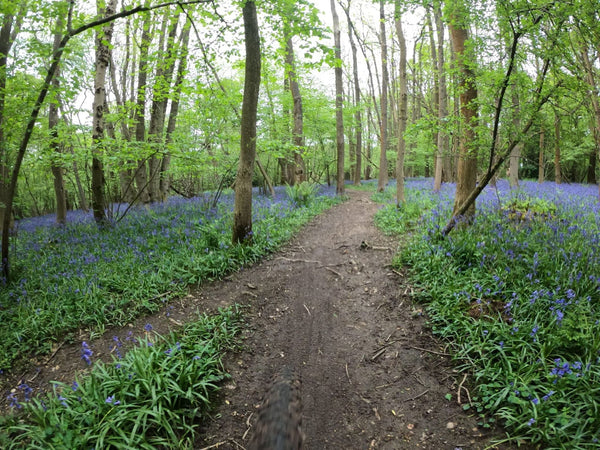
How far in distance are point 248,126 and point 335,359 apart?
444 centimetres

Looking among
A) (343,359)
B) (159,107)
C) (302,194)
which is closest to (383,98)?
(302,194)

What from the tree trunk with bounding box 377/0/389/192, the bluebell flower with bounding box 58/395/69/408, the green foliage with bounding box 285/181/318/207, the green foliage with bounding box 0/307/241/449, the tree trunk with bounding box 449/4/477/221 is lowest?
the green foliage with bounding box 0/307/241/449

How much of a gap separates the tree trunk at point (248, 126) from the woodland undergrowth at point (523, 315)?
10.7 feet

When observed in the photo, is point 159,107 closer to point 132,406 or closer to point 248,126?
point 248,126

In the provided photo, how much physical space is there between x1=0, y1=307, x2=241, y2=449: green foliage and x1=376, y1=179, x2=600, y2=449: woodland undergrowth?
2539mm

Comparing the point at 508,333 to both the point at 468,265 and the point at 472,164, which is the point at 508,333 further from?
the point at 472,164

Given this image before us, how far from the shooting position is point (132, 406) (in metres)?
2.48

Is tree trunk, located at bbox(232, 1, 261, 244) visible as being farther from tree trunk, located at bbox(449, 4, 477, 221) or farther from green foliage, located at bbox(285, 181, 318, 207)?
green foliage, located at bbox(285, 181, 318, 207)

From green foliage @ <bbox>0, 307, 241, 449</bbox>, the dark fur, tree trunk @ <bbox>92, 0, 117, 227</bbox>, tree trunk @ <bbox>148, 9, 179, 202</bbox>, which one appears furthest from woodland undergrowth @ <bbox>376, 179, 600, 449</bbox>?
tree trunk @ <bbox>92, 0, 117, 227</bbox>

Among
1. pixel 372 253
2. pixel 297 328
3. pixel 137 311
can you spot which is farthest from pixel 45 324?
pixel 372 253

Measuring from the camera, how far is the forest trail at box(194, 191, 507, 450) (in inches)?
97.2

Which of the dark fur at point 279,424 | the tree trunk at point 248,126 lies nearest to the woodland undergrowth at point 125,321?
the tree trunk at point 248,126

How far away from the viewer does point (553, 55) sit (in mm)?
3773

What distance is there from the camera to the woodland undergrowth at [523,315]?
7.50 feet
